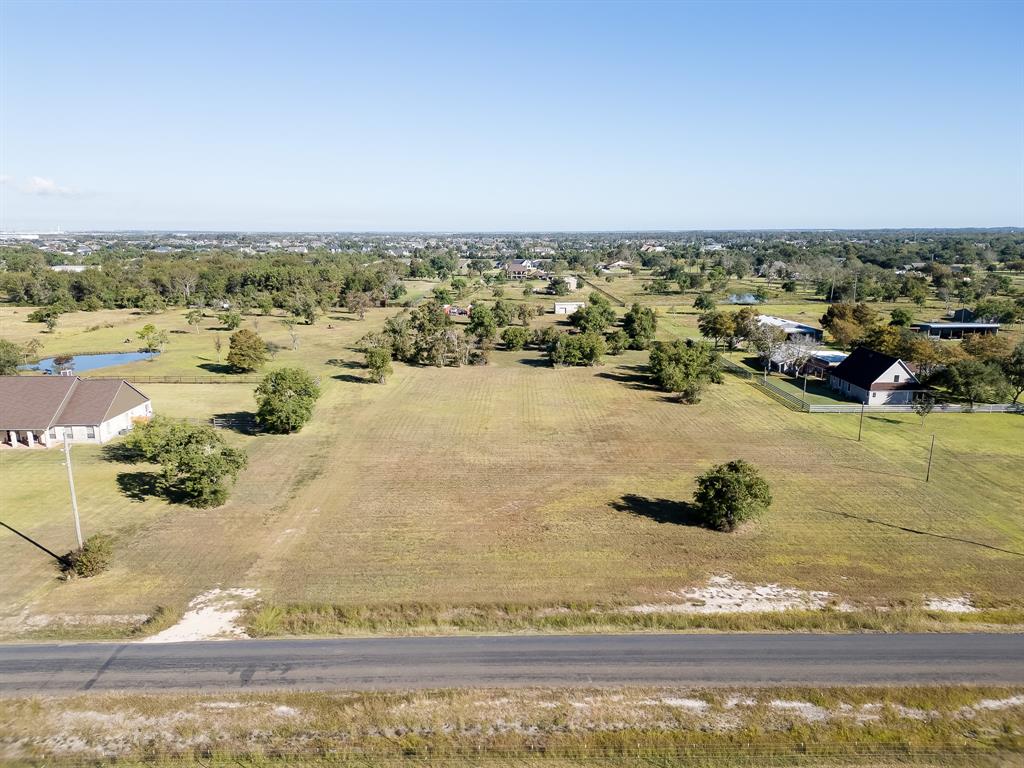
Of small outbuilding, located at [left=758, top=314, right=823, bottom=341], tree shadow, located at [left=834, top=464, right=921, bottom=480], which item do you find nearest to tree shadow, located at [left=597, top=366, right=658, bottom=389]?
small outbuilding, located at [left=758, top=314, right=823, bottom=341]

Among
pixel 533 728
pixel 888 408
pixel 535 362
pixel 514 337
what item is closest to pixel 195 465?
pixel 533 728

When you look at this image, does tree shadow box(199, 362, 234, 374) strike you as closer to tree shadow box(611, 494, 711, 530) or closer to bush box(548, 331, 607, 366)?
bush box(548, 331, 607, 366)

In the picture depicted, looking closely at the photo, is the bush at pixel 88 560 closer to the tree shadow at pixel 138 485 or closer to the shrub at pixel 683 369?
the tree shadow at pixel 138 485

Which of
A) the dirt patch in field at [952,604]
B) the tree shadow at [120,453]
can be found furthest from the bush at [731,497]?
the tree shadow at [120,453]

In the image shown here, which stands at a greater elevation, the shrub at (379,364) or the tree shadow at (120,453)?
the shrub at (379,364)

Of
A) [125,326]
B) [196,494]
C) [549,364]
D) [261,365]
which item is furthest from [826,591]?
[125,326]

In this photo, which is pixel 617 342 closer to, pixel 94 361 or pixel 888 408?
pixel 888 408

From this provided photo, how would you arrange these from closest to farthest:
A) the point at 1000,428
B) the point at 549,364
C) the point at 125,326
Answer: the point at 1000,428 < the point at 549,364 < the point at 125,326

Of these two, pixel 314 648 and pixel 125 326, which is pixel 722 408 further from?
pixel 125 326
